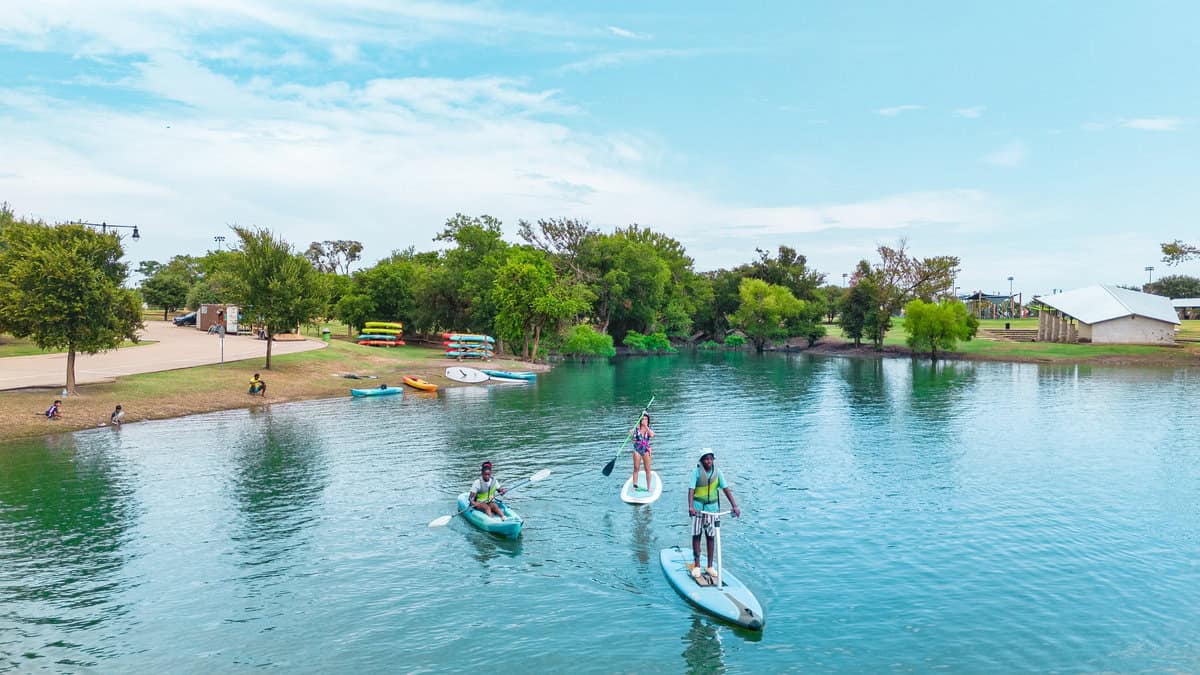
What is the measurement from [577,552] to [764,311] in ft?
376

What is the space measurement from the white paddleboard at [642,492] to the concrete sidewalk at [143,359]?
38.6 metres

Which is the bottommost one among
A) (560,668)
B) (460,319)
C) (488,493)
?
(560,668)

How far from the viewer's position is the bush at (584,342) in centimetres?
10044

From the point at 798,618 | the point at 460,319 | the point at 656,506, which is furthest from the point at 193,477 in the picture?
the point at 460,319

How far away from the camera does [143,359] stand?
2432 inches

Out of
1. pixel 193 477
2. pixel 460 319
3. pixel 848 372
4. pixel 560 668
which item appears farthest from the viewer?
pixel 460 319

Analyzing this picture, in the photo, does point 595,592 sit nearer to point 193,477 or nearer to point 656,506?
point 656,506

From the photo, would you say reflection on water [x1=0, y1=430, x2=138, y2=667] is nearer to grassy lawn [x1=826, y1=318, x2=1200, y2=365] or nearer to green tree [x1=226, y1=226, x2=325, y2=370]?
green tree [x1=226, y1=226, x2=325, y2=370]

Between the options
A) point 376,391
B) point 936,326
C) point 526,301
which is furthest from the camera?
point 936,326

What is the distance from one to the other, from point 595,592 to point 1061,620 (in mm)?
11116

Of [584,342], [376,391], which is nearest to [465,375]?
[376,391]

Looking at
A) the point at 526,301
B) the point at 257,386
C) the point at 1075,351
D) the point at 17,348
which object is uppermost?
the point at 526,301

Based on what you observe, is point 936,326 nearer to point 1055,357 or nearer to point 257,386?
point 1055,357

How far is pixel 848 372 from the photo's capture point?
90.6 meters
